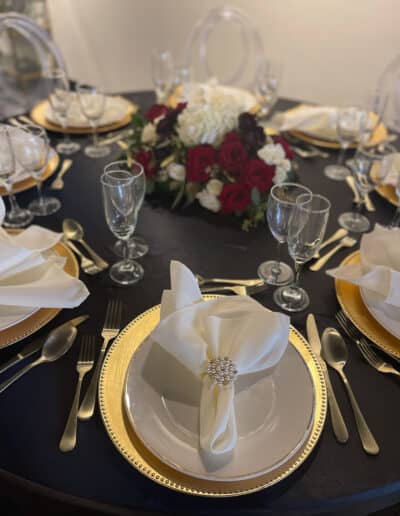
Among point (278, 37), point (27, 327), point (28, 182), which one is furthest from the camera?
point (278, 37)

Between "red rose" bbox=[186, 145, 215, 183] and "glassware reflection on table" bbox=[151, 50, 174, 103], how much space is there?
27.8 inches

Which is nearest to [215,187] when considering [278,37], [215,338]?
[215,338]

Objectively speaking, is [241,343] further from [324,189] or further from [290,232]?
[324,189]

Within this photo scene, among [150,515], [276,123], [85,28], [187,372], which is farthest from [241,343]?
[85,28]

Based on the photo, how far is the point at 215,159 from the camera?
112 cm

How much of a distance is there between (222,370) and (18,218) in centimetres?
74

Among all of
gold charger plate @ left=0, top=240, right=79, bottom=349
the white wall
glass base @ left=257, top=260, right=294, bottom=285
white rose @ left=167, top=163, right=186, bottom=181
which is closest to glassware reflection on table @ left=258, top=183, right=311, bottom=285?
glass base @ left=257, top=260, right=294, bottom=285

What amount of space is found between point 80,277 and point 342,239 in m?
0.63

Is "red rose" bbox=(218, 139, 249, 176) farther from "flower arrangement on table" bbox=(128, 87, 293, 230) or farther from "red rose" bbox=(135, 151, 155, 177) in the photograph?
"red rose" bbox=(135, 151, 155, 177)

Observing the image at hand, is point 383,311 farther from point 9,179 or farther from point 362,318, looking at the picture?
point 9,179

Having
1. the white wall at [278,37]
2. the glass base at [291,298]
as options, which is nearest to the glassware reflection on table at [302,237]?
the glass base at [291,298]

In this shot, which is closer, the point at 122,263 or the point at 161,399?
the point at 161,399

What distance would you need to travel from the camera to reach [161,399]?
640 mm

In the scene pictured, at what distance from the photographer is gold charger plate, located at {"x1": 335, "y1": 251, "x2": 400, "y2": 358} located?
763mm
